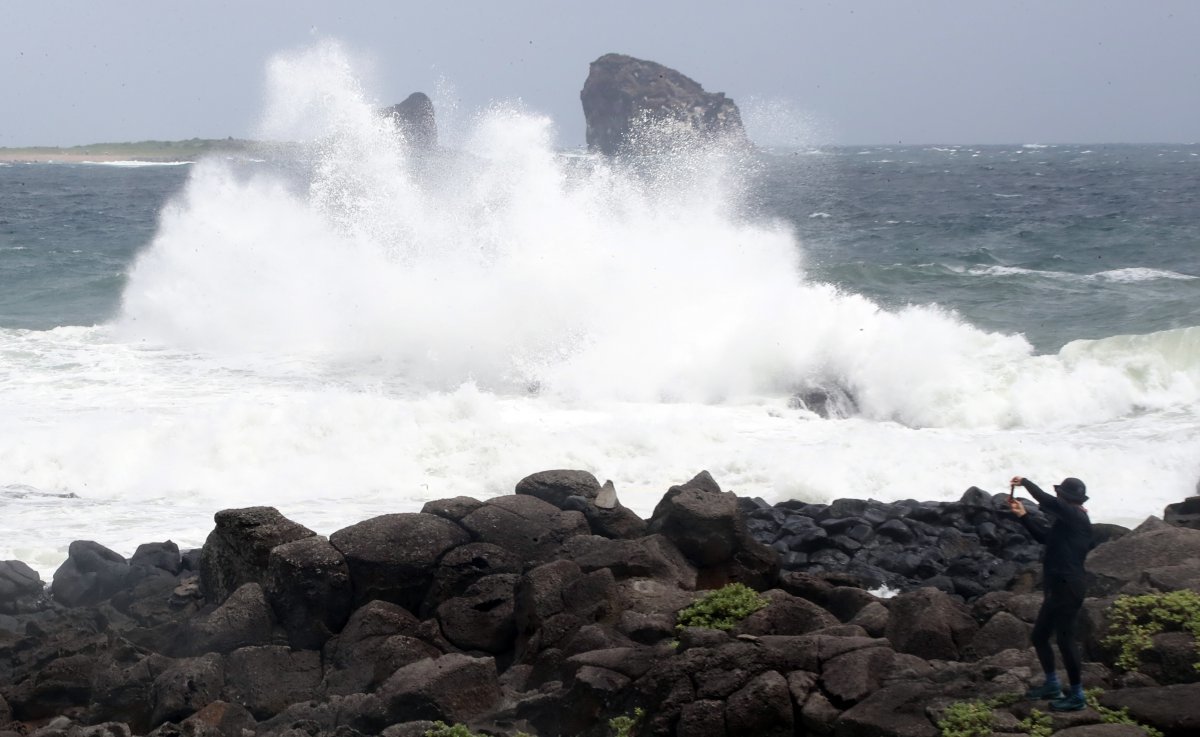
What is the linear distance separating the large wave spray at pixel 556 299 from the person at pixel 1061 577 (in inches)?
490

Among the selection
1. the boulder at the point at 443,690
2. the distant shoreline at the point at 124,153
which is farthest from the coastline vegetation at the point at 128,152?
the boulder at the point at 443,690

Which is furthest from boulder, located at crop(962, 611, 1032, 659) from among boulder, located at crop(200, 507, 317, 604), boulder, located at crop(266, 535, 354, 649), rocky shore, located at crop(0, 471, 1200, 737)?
boulder, located at crop(200, 507, 317, 604)

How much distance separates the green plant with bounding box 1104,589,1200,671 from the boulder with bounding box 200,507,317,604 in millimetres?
6677

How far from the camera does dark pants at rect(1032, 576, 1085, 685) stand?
7.24m

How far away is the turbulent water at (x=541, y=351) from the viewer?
16.4 meters

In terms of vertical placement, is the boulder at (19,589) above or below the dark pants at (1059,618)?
below

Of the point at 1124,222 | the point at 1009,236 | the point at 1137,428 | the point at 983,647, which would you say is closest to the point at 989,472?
the point at 1137,428

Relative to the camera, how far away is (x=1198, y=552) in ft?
32.2

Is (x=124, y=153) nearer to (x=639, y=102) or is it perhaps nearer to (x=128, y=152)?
(x=128, y=152)

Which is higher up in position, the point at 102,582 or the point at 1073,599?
the point at 1073,599

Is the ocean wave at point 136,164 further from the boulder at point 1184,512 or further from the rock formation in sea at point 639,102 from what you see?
the boulder at point 1184,512

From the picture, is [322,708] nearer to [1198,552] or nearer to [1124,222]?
[1198,552]

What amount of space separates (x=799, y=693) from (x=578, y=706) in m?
1.51

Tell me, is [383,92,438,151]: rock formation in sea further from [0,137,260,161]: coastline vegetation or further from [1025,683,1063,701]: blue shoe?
[0,137,260,161]: coastline vegetation
